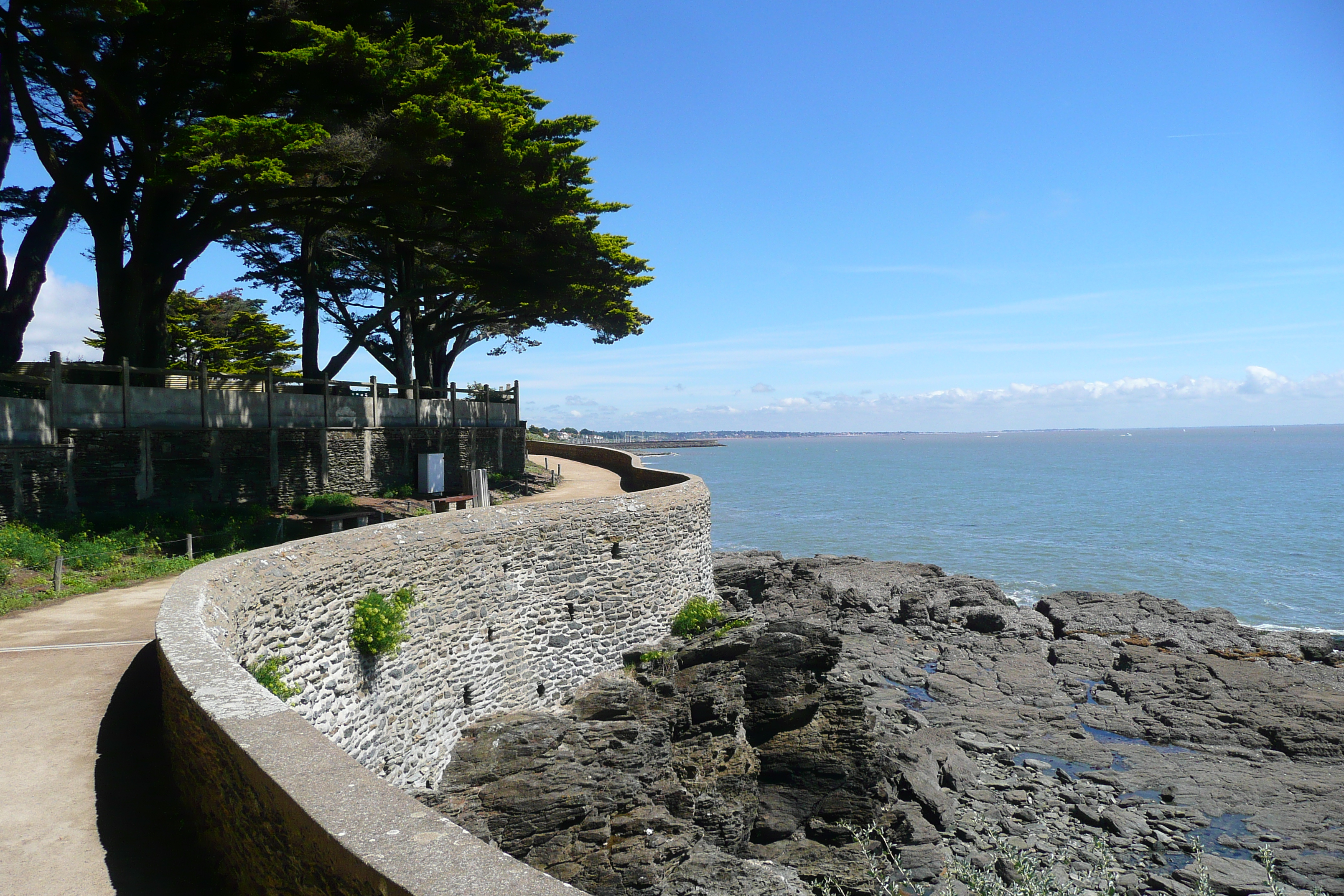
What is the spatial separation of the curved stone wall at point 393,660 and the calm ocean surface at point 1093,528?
70.1ft

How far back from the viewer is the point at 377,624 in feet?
35.9

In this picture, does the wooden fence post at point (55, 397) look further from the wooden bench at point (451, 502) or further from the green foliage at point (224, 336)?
the green foliage at point (224, 336)

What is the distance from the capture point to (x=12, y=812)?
5.40 m

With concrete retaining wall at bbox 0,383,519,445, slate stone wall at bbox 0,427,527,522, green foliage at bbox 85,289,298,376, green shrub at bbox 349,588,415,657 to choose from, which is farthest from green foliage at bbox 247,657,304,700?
green foliage at bbox 85,289,298,376

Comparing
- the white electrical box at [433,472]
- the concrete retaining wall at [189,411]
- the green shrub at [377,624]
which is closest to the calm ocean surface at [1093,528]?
the white electrical box at [433,472]

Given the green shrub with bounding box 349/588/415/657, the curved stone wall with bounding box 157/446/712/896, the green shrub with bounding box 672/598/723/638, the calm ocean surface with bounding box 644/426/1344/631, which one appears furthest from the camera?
the calm ocean surface with bounding box 644/426/1344/631

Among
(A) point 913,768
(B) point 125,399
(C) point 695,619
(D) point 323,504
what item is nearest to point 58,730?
(A) point 913,768

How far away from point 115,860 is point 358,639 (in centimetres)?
585

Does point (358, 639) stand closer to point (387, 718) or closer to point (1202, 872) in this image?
point (387, 718)

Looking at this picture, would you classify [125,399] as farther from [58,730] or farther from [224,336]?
[224,336]

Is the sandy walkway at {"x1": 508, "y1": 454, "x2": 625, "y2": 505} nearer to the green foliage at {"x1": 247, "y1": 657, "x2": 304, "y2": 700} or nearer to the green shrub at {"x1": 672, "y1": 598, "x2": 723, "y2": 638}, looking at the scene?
the green shrub at {"x1": 672, "y1": 598, "x2": 723, "y2": 638}

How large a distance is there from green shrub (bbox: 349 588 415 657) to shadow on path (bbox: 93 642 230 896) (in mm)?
3219

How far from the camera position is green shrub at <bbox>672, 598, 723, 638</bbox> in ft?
60.2

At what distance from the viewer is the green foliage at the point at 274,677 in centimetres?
815
